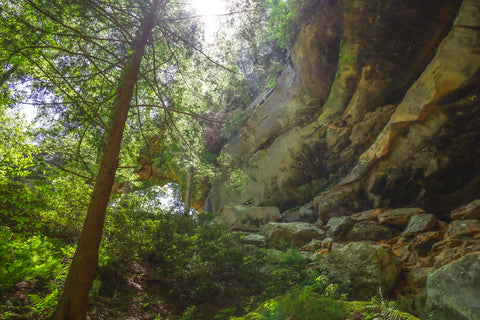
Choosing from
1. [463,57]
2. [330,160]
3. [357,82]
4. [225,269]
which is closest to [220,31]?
[225,269]

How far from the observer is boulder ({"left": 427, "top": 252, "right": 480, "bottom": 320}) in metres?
4.25

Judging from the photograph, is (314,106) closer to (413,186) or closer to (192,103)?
(413,186)

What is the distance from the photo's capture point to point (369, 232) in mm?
9203

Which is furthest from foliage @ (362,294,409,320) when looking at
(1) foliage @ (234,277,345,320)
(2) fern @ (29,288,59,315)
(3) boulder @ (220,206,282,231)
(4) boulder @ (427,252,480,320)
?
(3) boulder @ (220,206,282,231)

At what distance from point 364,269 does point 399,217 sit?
12.3 ft

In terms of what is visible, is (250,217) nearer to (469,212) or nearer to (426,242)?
(426,242)

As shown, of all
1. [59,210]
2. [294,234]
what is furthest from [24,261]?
[294,234]

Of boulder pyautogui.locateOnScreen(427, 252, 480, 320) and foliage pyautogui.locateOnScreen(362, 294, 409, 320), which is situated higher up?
boulder pyautogui.locateOnScreen(427, 252, 480, 320)

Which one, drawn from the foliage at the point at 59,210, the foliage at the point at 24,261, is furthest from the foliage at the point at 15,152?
the foliage at the point at 24,261

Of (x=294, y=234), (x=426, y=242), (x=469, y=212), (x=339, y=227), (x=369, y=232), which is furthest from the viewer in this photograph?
(x=294, y=234)

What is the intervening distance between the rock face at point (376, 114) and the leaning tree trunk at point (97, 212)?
20.1 feet

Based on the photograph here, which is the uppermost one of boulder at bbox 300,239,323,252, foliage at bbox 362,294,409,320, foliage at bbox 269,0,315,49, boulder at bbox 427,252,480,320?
foliage at bbox 269,0,315,49

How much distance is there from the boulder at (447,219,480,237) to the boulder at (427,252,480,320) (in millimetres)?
2084

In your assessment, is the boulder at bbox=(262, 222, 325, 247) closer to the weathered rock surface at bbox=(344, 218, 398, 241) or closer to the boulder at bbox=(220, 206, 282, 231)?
the weathered rock surface at bbox=(344, 218, 398, 241)
